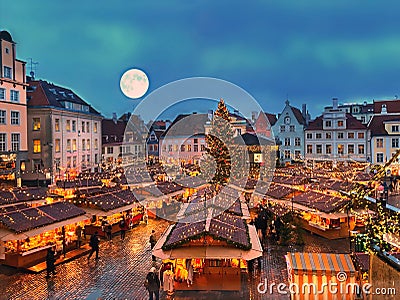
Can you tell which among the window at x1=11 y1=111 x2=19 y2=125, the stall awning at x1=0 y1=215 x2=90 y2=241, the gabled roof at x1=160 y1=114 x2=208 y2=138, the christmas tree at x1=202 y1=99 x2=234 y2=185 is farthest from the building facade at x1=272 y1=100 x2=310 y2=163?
the stall awning at x1=0 y1=215 x2=90 y2=241

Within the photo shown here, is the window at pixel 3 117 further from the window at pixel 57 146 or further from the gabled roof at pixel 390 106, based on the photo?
the gabled roof at pixel 390 106

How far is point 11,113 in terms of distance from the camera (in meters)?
35.1

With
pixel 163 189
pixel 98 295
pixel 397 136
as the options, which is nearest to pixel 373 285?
pixel 98 295

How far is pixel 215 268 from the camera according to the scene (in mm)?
11539

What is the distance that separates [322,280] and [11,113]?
3393 centimetres

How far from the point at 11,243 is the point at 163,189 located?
10890 mm

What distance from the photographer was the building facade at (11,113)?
111 feet

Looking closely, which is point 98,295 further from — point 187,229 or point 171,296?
point 187,229

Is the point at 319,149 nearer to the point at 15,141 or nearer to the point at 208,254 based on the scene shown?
the point at 15,141

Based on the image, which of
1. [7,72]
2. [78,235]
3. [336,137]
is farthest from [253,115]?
[78,235]

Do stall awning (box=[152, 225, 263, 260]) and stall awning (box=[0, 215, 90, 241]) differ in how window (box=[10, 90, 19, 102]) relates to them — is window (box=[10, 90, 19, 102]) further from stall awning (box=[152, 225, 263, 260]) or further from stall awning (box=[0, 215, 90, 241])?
stall awning (box=[152, 225, 263, 260])

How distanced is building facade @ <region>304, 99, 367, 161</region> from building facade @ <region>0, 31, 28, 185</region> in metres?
33.4

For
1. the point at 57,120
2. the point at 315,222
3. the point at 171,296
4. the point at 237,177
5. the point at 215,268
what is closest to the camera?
the point at 171,296

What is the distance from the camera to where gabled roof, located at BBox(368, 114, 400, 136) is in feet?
151
